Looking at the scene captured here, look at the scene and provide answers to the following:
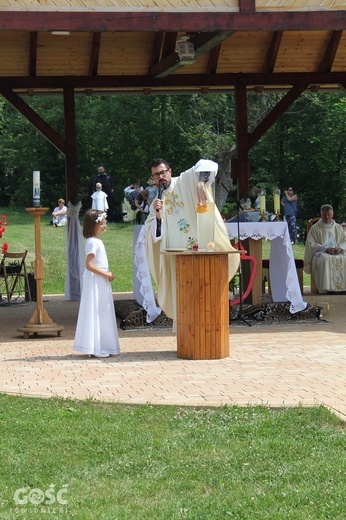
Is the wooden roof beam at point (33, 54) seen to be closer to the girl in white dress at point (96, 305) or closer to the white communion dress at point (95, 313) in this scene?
the girl in white dress at point (96, 305)

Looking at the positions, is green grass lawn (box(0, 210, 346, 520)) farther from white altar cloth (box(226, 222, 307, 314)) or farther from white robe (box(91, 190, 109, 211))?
white robe (box(91, 190, 109, 211))

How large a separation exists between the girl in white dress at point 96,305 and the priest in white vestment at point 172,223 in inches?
29.2

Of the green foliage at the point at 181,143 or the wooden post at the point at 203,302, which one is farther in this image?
the green foliage at the point at 181,143

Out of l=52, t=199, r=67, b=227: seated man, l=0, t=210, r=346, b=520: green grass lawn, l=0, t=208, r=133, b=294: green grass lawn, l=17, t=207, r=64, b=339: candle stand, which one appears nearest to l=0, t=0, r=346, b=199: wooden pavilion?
l=0, t=208, r=133, b=294: green grass lawn

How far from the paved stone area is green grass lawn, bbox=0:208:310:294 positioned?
6.50 meters

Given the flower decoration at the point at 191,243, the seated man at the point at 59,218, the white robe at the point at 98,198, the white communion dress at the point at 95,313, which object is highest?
the white robe at the point at 98,198

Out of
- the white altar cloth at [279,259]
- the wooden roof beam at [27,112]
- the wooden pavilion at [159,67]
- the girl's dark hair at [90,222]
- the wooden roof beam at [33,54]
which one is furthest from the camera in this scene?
the wooden roof beam at [27,112]

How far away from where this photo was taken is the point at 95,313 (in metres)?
10.4

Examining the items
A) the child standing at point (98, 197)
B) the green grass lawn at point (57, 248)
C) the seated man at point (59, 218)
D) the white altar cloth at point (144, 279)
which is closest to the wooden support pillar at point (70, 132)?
the green grass lawn at point (57, 248)

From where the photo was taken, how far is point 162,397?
815cm

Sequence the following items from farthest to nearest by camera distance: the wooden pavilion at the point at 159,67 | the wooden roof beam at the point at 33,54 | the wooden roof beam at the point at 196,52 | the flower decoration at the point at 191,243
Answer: the wooden pavilion at the point at 159,67
the wooden roof beam at the point at 33,54
the wooden roof beam at the point at 196,52
the flower decoration at the point at 191,243

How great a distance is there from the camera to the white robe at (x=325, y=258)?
1741cm

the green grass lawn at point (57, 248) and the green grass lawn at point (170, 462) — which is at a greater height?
the green grass lawn at point (57, 248)

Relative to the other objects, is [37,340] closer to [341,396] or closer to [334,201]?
[341,396]
